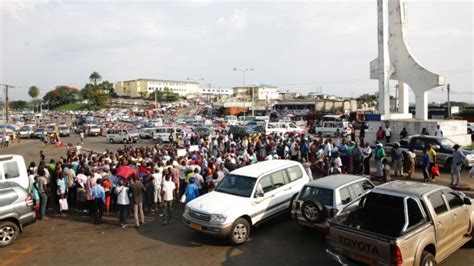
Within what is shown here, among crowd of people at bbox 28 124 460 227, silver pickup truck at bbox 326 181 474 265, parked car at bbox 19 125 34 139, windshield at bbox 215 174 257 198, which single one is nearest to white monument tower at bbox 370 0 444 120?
crowd of people at bbox 28 124 460 227

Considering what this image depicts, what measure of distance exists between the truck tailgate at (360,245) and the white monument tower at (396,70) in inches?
741

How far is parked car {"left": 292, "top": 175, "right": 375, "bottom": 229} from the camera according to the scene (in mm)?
8320

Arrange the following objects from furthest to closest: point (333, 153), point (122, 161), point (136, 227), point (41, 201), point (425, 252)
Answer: point (333, 153)
point (122, 161)
point (41, 201)
point (136, 227)
point (425, 252)

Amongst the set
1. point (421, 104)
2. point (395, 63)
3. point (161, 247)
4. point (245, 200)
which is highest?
point (395, 63)

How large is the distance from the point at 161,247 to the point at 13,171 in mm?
6104

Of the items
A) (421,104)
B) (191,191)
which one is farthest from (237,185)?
(421,104)

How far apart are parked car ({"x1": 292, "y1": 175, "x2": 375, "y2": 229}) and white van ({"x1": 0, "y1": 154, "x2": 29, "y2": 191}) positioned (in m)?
8.96

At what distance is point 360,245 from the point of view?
621cm

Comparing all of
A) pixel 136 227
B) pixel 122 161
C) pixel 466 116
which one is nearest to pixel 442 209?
pixel 136 227

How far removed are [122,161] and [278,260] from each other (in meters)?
9.05

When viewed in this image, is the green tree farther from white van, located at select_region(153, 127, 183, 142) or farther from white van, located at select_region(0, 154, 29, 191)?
white van, located at select_region(0, 154, 29, 191)

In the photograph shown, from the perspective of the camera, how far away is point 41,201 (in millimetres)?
11633

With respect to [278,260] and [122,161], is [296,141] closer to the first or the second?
[122,161]

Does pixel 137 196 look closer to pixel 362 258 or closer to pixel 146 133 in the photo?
pixel 362 258
